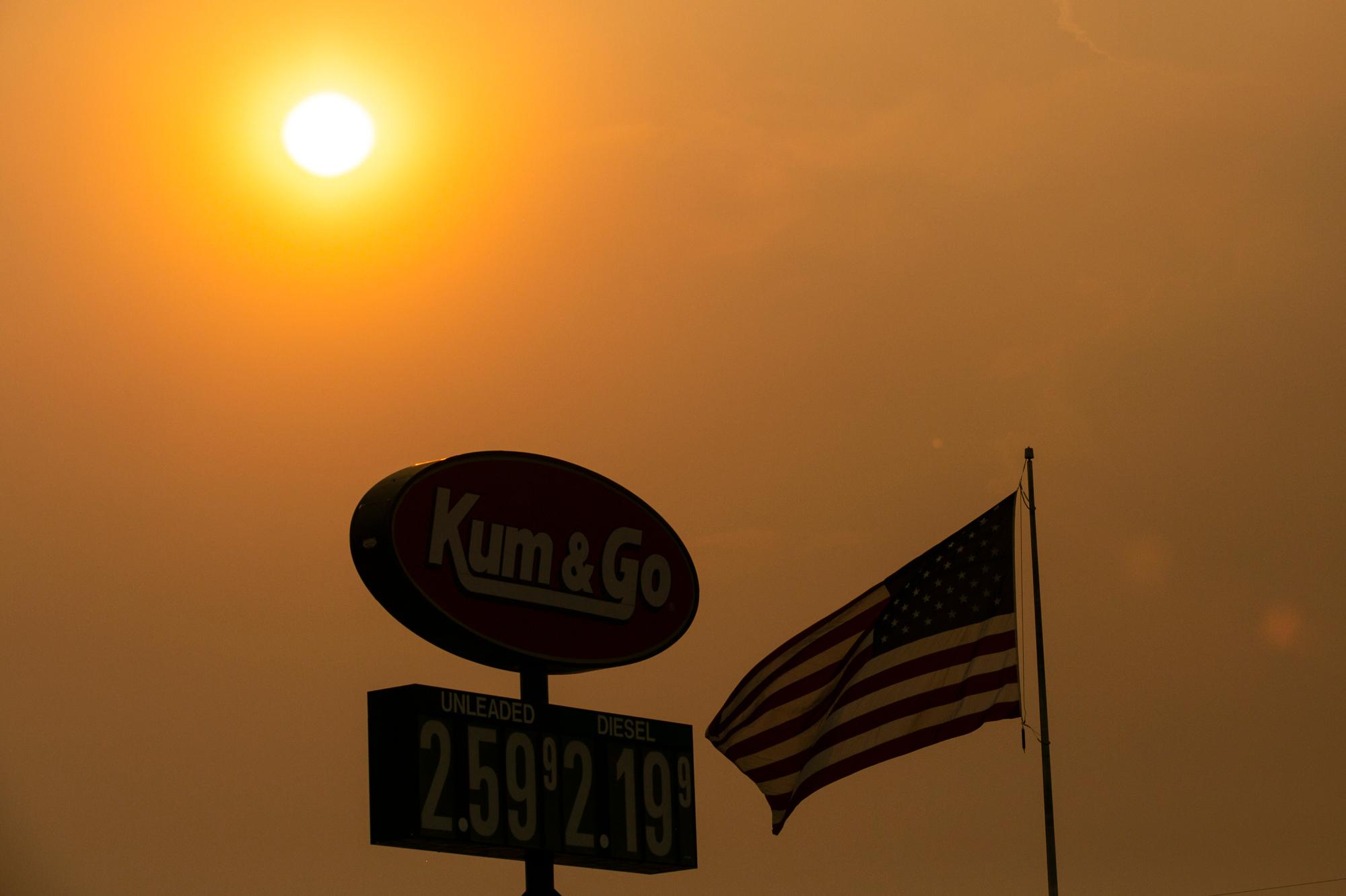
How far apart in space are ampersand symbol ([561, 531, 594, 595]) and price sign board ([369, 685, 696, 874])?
1220mm

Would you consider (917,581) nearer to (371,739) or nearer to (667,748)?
(667,748)

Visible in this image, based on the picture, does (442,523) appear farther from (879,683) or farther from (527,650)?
(879,683)

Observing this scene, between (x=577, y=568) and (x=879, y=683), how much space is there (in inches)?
228

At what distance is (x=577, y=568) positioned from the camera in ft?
54.2

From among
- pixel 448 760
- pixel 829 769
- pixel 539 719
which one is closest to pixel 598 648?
pixel 539 719

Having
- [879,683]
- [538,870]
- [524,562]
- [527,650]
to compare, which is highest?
[524,562]

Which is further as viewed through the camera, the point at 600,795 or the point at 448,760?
the point at 600,795

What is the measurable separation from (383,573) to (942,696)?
28.0 ft

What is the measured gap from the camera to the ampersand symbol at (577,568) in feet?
53.9

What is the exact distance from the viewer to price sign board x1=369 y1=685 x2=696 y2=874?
14.4 m

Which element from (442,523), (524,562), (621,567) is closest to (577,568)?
(621,567)

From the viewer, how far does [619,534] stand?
1700 cm

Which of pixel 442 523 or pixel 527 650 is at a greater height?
pixel 442 523

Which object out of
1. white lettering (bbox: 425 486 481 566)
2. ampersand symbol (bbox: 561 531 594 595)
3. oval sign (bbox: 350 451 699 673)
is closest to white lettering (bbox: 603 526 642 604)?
oval sign (bbox: 350 451 699 673)
